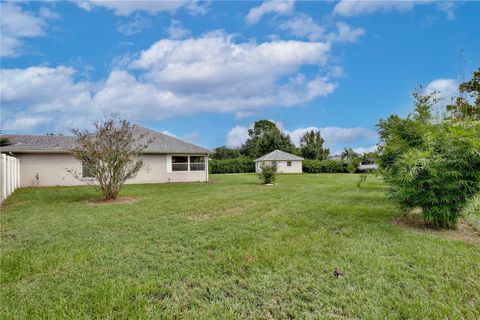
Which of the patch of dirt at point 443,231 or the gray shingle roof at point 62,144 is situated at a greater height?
the gray shingle roof at point 62,144

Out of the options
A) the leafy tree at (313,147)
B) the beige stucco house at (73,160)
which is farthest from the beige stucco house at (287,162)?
the beige stucco house at (73,160)

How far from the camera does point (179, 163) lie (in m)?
19.9

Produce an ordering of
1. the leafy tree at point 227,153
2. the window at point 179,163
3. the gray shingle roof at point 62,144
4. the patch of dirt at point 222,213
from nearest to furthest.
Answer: the patch of dirt at point 222,213
the gray shingle roof at point 62,144
the window at point 179,163
the leafy tree at point 227,153

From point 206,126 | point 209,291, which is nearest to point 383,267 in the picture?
point 209,291

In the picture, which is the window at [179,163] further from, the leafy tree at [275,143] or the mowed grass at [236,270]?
the leafy tree at [275,143]

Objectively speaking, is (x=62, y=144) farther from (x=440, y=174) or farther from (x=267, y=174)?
(x=440, y=174)

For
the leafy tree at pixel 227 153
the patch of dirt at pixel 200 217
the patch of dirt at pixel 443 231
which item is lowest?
the patch of dirt at pixel 443 231

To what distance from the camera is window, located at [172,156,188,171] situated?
64.8 feet

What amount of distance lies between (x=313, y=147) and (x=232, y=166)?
15.5 metres

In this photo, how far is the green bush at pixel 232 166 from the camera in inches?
1448

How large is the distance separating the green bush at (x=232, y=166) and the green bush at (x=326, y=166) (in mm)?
8048

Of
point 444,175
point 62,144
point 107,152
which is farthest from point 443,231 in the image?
point 62,144

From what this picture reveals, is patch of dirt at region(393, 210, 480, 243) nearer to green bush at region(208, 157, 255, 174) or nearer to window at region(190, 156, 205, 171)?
window at region(190, 156, 205, 171)

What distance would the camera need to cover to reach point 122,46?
14.1 meters
